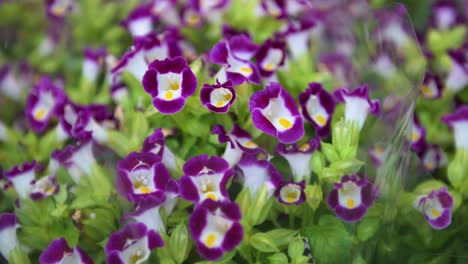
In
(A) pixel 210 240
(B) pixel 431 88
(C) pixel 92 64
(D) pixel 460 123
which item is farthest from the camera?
(C) pixel 92 64

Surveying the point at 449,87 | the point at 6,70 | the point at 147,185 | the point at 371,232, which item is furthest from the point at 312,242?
the point at 6,70

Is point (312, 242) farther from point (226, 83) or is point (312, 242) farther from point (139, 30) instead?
point (139, 30)

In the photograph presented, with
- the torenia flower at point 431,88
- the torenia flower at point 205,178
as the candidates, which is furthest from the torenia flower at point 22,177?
the torenia flower at point 431,88

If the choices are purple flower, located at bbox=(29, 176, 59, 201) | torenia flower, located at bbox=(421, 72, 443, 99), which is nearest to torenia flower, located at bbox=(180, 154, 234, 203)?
purple flower, located at bbox=(29, 176, 59, 201)

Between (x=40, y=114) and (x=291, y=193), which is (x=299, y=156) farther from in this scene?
(x=40, y=114)

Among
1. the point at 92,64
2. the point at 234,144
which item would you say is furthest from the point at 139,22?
the point at 234,144

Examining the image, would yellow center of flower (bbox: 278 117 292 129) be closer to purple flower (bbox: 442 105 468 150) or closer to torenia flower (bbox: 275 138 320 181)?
torenia flower (bbox: 275 138 320 181)
